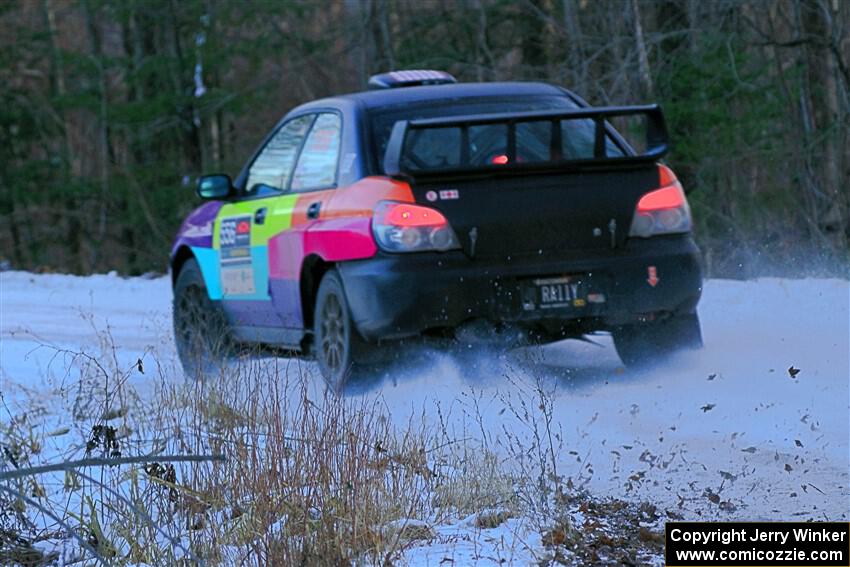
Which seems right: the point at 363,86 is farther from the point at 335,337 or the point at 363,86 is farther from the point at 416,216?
the point at 416,216

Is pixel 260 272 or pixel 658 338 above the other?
pixel 260 272

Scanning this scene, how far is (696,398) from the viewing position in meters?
8.20

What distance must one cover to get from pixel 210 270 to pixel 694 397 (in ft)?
12.0

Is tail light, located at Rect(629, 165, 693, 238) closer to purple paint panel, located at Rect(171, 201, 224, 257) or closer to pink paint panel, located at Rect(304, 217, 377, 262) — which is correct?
pink paint panel, located at Rect(304, 217, 377, 262)

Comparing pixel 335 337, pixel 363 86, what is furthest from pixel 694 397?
pixel 363 86

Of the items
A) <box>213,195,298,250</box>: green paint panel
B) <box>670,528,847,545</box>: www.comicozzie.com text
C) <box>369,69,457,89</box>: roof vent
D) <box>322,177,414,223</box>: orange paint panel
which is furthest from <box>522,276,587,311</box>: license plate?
<box>670,528,847,545</box>: www.comicozzie.com text

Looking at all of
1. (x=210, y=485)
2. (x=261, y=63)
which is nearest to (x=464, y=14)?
(x=261, y=63)

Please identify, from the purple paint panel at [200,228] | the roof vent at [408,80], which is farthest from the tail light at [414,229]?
the purple paint panel at [200,228]

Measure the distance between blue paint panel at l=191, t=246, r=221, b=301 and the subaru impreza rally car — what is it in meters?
1.10

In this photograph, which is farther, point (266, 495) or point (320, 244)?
point (320, 244)

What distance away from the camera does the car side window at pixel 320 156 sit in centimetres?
907

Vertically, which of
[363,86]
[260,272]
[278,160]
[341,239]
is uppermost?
[363,86]

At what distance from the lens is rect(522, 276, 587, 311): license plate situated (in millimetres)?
8289

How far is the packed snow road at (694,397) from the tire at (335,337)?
17cm
